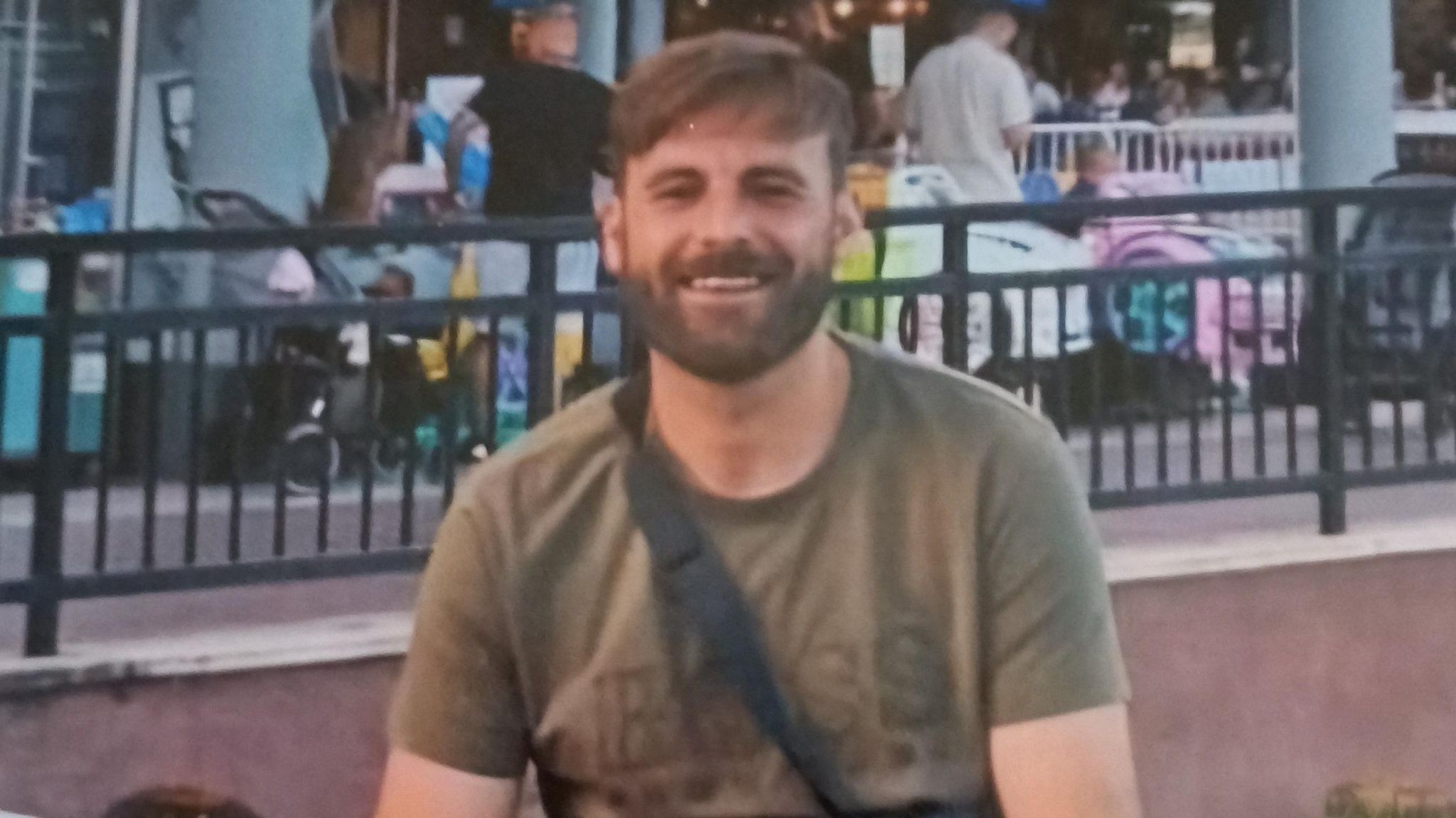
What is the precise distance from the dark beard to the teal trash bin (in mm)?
917

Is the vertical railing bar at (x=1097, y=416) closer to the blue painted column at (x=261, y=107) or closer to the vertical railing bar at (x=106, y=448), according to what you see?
the blue painted column at (x=261, y=107)

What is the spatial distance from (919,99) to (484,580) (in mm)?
1020

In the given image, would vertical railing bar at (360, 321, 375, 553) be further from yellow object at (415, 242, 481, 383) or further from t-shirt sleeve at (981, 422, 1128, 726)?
t-shirt sleeve at (981, 422, 1128, 726)

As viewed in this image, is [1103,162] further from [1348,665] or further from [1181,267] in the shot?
[1348,665]

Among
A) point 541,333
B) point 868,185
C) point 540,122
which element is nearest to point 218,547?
point 541,333

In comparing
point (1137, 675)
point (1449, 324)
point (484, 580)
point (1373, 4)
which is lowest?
point (1137, 675)

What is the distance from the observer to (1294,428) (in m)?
2.30

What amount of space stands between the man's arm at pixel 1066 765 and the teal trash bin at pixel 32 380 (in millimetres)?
1135

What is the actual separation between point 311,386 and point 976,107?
31.8 inches

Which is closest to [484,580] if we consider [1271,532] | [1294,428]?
[1271,532]

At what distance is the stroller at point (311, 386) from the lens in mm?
1710

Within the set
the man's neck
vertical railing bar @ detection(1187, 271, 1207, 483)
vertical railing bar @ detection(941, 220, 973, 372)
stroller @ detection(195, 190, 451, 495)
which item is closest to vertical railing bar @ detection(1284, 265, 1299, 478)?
vertical railing bar @ detection(1187, 271, 1207, 483)

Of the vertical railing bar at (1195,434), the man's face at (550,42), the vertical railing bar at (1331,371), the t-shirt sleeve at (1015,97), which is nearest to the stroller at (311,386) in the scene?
the man's face at (550,42)

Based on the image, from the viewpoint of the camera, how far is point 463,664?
954 millimetres
